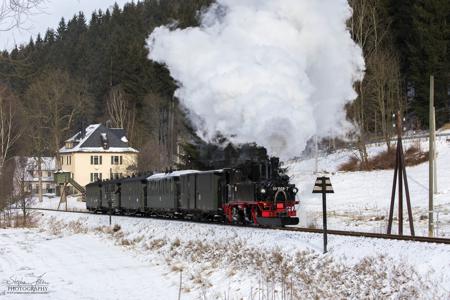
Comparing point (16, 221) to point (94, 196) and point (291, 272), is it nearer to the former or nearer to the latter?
point (94, 196)

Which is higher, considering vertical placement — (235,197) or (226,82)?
(226,82)

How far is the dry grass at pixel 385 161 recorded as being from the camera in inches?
1976

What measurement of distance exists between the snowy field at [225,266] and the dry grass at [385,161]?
2580 centimetres

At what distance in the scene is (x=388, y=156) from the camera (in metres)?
52.9

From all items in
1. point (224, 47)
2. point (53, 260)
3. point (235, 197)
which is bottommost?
point (53, 260)

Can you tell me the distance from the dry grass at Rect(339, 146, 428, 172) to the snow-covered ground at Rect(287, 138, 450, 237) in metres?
0.91

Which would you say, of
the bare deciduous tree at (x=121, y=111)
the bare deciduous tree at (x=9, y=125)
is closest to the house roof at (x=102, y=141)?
the bare deciduous tree at (x=121, y=111)

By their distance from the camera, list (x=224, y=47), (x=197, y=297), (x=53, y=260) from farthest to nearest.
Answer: (x=53, y=260) < (x=224, y=47) < (x=197, y=297)

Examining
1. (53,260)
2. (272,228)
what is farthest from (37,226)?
(272,228)

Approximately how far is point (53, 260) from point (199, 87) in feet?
33.4

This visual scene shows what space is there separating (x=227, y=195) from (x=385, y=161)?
100 ft

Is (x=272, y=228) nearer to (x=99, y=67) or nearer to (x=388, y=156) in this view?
(x=388, y=156)

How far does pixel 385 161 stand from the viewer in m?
52.5

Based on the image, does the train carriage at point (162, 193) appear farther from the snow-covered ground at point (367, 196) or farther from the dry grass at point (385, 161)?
the dry grass at point (385, 161)
